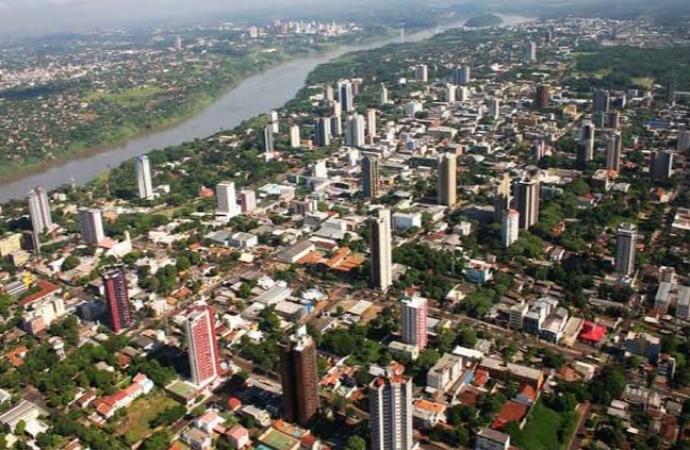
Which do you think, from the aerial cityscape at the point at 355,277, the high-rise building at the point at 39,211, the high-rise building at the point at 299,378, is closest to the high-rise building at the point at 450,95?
the aerial cityscape at the point at 355,277

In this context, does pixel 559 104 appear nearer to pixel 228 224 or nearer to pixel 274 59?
pixel 228 224

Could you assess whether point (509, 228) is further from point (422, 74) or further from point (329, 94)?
point (422, 74)

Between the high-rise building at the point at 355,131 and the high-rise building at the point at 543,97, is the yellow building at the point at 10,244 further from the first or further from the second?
the high-rise building at the point at 543,97

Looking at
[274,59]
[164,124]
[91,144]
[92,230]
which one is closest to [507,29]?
[274,59]

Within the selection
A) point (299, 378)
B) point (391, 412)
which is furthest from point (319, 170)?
point (391, 412)

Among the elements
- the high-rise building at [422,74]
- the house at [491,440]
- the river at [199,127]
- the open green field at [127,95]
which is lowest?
the river at [199,127]

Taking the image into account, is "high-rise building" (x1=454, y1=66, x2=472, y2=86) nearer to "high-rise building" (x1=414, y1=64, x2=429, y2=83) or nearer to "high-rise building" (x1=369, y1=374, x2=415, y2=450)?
"high-rise building" (x1=414, y1=64, x2=429, y2=83)
